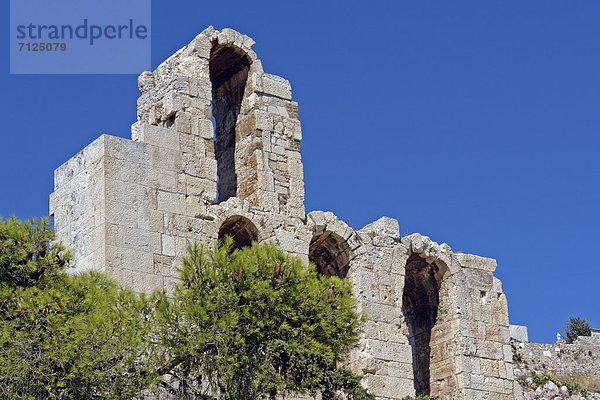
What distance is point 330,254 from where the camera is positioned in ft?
90.8

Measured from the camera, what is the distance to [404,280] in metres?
28.6

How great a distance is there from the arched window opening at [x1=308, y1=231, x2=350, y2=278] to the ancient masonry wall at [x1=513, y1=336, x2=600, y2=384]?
10823mm

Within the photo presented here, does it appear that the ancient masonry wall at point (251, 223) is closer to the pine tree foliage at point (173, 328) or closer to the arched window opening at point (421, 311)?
the arched window opening at point (421, 311)

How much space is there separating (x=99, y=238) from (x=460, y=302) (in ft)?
29.4

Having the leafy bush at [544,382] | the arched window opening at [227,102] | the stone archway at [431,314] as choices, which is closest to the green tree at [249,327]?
the arched window opening at [227,102]

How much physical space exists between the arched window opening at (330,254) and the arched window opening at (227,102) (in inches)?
83.1

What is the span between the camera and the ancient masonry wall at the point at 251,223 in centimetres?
2402

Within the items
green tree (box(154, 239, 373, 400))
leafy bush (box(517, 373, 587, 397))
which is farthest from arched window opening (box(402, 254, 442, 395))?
leafy bush (box(517, 373, 587, 397))

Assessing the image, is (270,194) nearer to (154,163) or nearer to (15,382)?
(154,163)

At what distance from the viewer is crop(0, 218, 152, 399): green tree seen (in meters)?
20.0

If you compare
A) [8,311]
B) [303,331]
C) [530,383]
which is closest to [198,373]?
[303,331]

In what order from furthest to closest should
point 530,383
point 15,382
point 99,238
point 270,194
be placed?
1. point 530,383
2. point 270,194
3. point 99,238
4. point 15,382

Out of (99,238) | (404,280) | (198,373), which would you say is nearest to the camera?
(198,373)

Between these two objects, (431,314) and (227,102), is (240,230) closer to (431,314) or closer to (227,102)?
(227,102)
